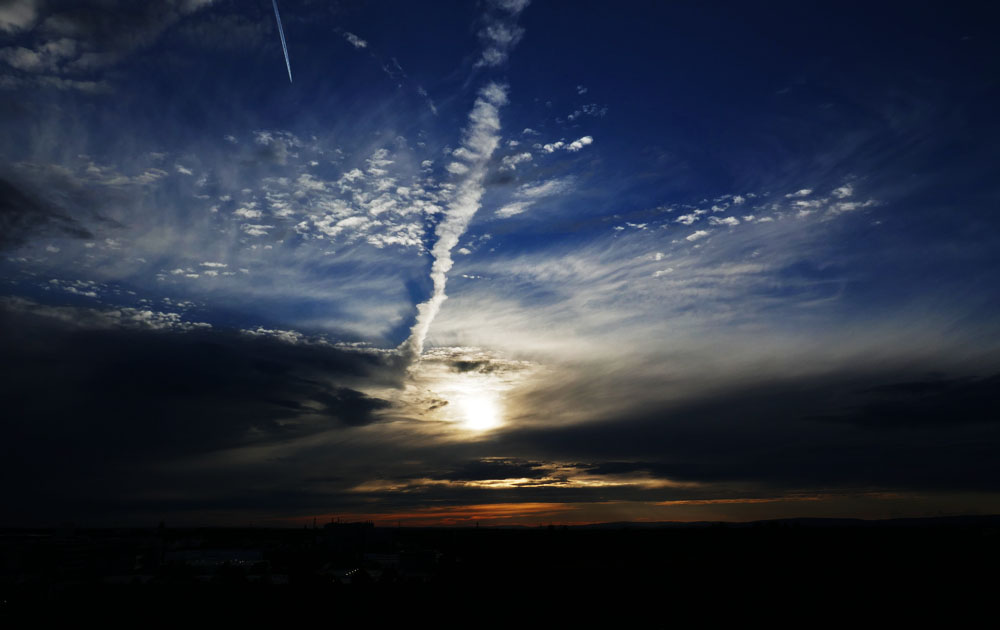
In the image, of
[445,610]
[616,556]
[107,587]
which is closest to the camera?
[445,610]

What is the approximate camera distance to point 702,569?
9994 cm

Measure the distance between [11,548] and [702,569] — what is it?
406ft

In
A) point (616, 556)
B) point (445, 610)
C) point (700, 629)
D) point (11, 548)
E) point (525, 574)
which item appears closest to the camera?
point (700, 629)

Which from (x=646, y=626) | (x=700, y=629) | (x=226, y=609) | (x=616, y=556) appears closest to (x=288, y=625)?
(x=226, y=609)

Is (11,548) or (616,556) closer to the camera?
(11,548)

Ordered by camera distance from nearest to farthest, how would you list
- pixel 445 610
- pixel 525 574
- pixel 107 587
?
pixel 445 610
pixel 107 587
pixel 525 574

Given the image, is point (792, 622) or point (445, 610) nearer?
point (792, 622)

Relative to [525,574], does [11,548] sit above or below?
above

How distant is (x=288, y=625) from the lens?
51719 millimetres

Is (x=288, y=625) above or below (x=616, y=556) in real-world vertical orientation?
above

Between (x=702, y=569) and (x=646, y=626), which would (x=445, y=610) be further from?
(x=702, y=569)

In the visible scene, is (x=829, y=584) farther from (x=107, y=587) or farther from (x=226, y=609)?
(x=107, y=587)

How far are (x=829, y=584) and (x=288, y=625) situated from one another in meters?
69.3

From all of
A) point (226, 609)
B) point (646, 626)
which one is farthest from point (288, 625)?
point (646, 626)
